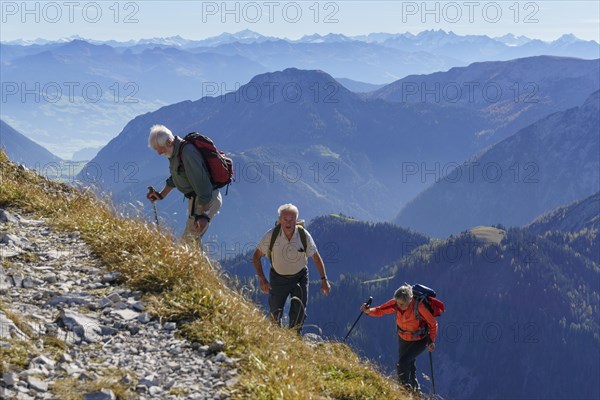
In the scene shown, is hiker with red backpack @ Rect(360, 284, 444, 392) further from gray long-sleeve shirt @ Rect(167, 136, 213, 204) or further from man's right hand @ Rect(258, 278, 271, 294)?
gray long-sleeve shirt @ Rect(167, 136, 213, 204)

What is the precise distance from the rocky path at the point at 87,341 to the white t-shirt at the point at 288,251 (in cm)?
370

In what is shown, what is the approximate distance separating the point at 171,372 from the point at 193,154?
5.06m

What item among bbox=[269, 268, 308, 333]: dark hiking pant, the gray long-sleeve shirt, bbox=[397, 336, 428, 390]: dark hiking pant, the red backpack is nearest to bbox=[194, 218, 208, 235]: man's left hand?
the gray long-sleeve shirt

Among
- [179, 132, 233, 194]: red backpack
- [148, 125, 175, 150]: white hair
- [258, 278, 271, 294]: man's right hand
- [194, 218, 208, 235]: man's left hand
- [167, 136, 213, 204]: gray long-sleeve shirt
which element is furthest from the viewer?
[258, 278, 271, 294]: man's right hand

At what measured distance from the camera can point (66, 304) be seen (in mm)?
8234

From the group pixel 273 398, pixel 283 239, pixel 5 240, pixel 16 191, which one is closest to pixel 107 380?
pixel 273 398

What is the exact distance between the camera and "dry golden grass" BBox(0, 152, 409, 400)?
7.34 metres

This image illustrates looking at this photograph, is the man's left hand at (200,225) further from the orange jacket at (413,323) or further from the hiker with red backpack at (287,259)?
the orange jacket at (413,323)

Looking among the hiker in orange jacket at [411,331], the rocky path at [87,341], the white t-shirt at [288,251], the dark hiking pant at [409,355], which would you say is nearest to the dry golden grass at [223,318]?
the rocky path at [87,341]

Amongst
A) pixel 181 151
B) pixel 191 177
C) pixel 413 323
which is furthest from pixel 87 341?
pixel 413 323

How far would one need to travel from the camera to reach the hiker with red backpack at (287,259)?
12219 millimetres

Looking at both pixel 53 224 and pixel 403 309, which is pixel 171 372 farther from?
pixel 403 309

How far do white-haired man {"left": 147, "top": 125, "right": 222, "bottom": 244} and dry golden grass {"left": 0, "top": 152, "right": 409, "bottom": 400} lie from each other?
1200 millimetres

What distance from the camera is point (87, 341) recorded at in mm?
7434
